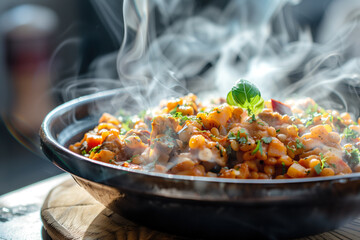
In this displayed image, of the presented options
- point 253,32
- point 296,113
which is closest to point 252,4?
point 253,32

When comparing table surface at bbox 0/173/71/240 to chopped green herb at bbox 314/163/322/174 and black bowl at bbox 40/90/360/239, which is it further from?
chopped green herb at bbox 314/163/322/174

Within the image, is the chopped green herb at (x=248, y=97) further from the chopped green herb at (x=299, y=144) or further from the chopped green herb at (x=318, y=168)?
the chopped green herb at (x=318, y=168)

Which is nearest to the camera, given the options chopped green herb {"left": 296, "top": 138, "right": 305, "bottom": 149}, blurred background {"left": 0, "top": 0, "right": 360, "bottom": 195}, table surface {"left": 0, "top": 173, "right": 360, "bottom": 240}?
chopped green herb {"left": 296, "top": 138, "right": 305, "bottom": 149}

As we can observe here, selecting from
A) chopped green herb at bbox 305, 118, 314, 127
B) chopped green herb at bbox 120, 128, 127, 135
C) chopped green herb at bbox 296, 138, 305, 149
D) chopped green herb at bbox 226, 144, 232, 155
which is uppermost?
chopped green herb at bbox 305, 118, 314, 127

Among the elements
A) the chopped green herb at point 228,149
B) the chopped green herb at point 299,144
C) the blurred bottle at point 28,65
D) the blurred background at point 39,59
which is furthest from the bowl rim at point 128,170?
the blurred bottle at point 28,65

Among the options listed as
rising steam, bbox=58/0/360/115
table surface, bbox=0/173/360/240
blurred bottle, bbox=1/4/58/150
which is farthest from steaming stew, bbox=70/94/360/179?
blurred bottle, bbox=1/4/58/150

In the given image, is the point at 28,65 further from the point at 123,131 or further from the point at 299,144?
the point at 299,144

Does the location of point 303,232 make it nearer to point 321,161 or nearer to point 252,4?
point 321,161
